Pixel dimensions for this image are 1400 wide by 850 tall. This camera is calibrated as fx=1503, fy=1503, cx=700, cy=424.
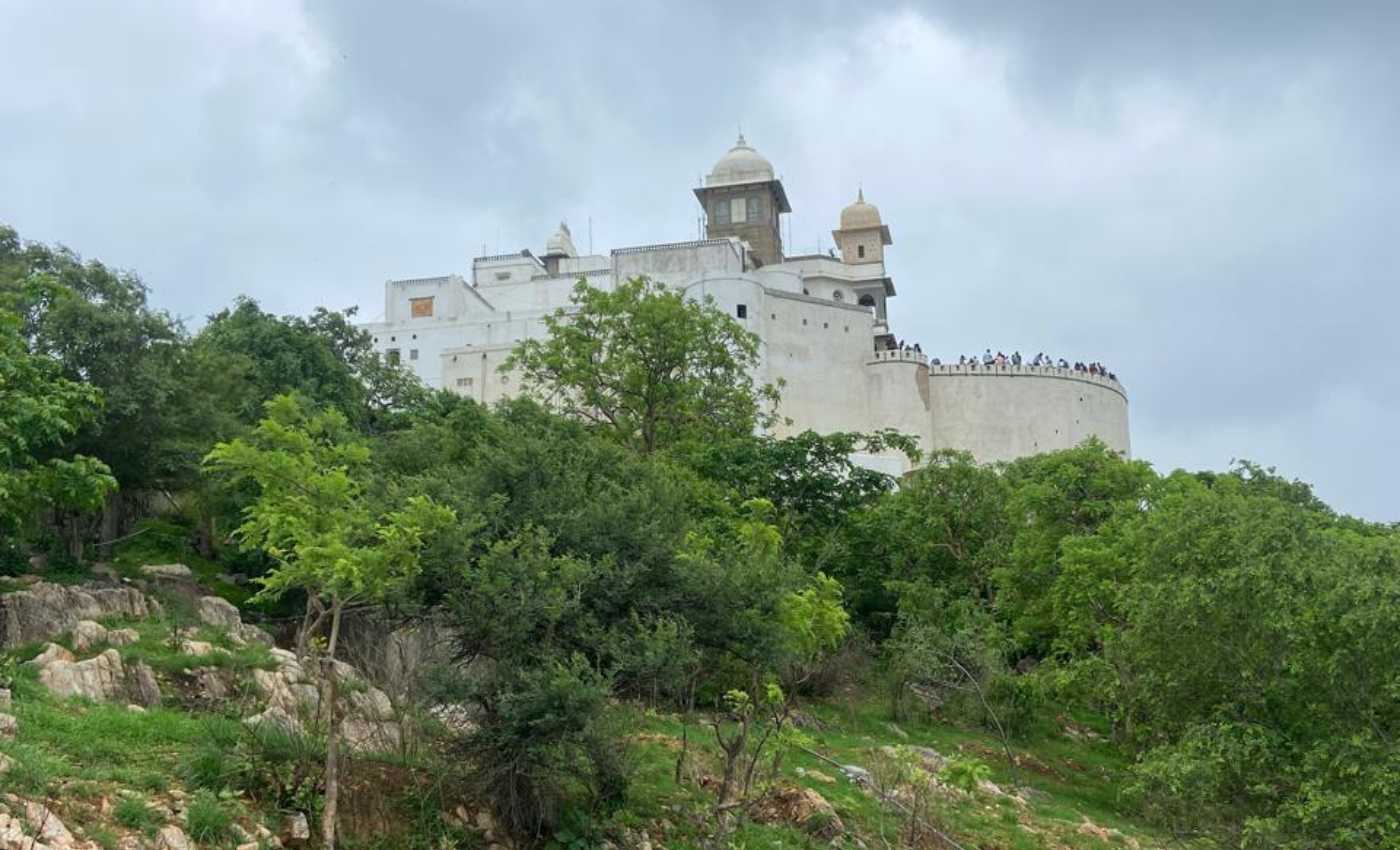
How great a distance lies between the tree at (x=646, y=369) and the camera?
114 feet

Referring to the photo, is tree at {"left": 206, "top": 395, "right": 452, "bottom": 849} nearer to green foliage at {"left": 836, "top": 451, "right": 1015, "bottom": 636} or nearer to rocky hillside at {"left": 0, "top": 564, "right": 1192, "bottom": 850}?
rocky hillside at {"left": 0, "top": 564, "right": 1192, "bottom": 850}

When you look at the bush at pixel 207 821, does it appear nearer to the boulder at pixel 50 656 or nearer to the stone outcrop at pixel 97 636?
the boulder at pixel 50 656

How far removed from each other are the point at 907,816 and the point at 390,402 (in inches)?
977

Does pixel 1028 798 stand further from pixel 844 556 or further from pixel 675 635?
pixel 844 556

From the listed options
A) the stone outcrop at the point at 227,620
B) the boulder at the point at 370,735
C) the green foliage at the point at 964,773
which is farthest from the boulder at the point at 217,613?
the green foliage at the point at 964,773

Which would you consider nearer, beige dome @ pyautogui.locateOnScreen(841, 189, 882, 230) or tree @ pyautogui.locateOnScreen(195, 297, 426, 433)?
tree @ pyautogui.locateOnScreen(195, 297, 426, 433)

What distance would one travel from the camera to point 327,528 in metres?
12.1

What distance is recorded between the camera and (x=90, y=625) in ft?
54.0

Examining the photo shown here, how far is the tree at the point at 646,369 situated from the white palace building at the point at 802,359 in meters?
13.1

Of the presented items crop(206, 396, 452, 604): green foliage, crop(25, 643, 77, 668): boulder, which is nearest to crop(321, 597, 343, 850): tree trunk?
crop(206, 396, 452, 604): green foliage

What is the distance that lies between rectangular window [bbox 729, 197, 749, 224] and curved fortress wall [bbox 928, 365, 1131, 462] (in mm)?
12478

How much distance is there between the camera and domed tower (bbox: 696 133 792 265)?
6178 cm

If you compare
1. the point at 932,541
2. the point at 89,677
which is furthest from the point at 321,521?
the point at 932,541

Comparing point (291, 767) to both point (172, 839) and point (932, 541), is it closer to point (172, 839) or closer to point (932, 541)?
point (172, 839)
